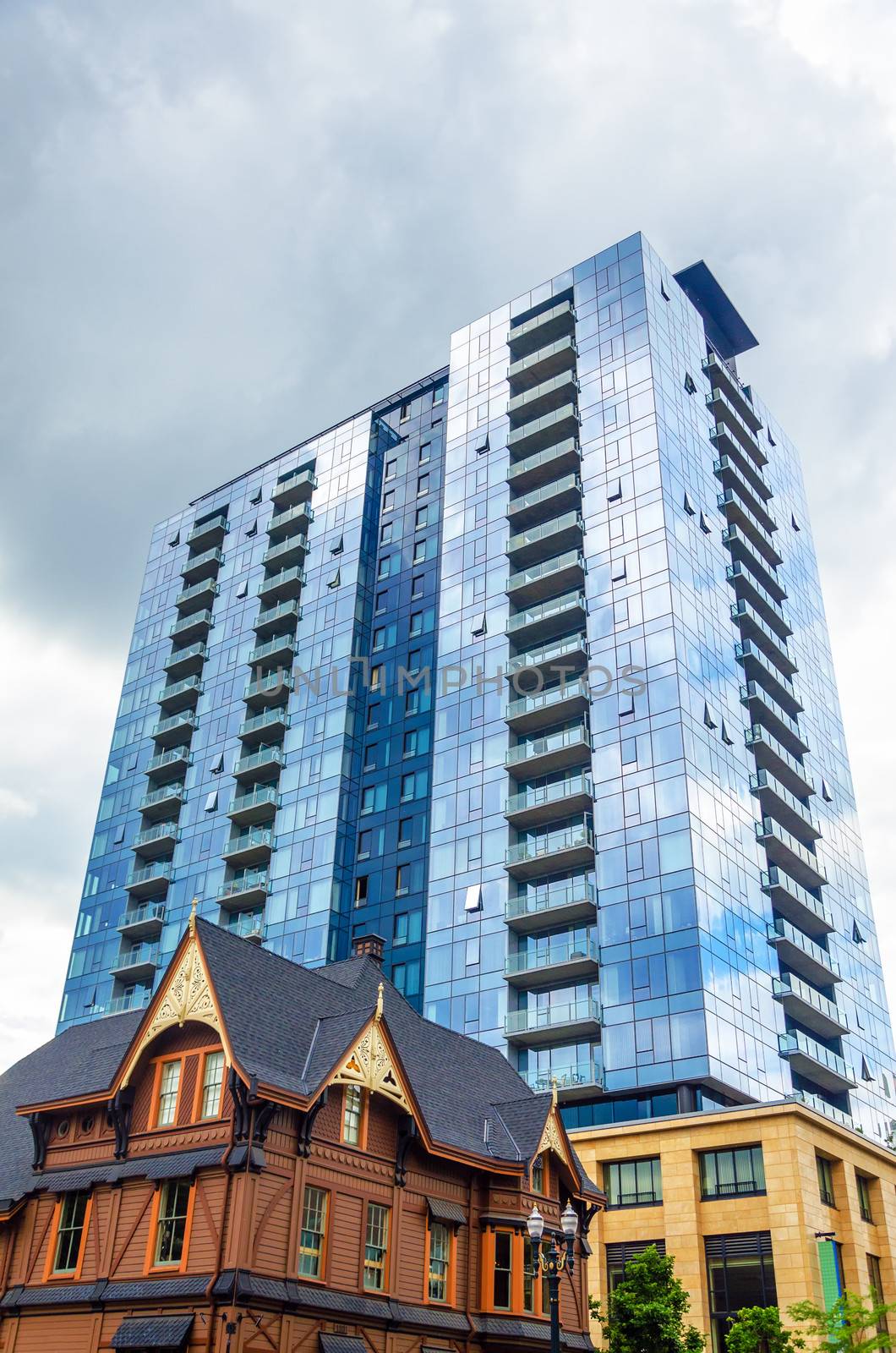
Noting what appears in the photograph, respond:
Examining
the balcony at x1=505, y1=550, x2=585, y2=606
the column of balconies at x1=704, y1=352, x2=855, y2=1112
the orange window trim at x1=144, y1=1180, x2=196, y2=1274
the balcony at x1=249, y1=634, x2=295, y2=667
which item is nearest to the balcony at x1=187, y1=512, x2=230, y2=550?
the balcony at x1=249, y1=634, x2=295, y2=667

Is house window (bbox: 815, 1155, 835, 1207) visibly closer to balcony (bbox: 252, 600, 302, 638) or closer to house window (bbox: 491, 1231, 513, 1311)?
house window (bbox: 491, 1231, 513, 1311)

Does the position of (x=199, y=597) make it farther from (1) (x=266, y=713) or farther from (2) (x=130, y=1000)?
(2) (x=130, y=1000)

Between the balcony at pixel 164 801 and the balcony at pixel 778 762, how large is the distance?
43187 mm

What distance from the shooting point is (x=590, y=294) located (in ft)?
283

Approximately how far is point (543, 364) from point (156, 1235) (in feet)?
221

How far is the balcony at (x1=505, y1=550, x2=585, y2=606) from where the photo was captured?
7662 centimetres

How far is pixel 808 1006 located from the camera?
69.6 metres

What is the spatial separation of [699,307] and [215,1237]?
3062 inches

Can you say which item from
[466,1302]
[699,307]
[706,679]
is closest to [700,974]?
[706,679]

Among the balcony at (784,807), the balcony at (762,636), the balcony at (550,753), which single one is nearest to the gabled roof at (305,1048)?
→ the balcony at (550,753)

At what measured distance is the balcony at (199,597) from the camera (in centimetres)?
10500

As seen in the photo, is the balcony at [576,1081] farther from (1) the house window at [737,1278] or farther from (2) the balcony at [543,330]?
(2) the balcony at [543,330]

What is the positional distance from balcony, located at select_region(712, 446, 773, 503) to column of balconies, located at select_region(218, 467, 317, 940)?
33101mm

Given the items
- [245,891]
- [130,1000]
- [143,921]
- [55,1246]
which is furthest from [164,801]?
[55,1246]
